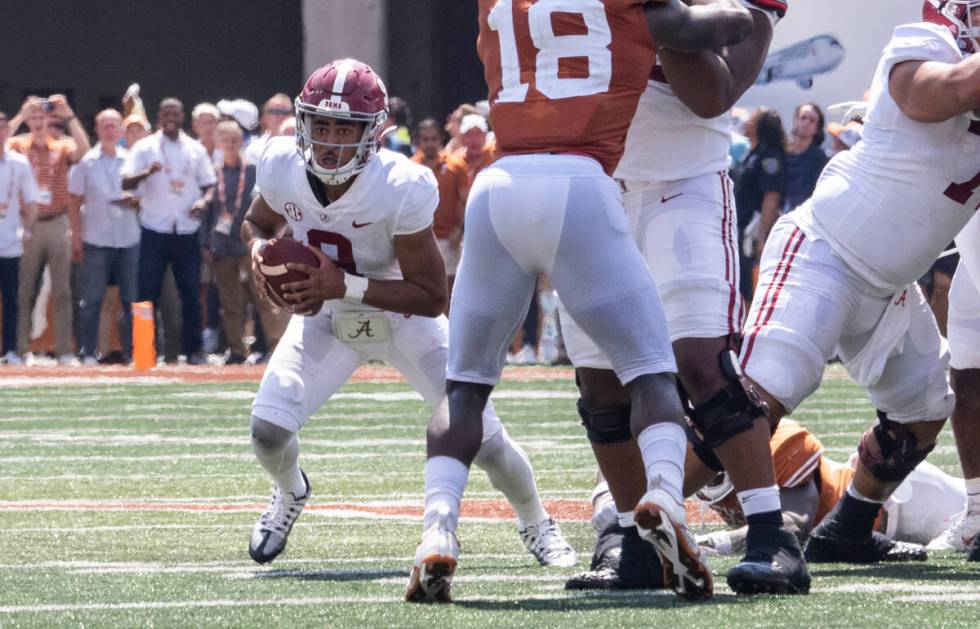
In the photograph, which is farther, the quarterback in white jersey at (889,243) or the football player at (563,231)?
the quarterback in white jersey at (889,243)

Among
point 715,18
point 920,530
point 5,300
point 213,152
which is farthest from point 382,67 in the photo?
point 715,18

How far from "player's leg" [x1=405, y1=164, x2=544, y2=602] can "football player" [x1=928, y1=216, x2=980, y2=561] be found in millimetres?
1868

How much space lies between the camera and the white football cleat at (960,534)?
5.82 metres

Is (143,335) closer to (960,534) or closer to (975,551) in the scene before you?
(960,534)

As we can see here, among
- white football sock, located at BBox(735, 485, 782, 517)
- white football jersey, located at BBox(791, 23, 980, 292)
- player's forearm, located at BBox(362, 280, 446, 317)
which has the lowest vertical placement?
white football sock, located at BBox(735, 485, 782, 517)

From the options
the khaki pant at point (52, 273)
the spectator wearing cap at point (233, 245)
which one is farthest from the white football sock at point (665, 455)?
the khaki pant at point (52, 273)

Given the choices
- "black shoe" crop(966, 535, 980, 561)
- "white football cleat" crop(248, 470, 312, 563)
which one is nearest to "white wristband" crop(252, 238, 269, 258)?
"white football cleat" crop(248, 470, 312, 563)

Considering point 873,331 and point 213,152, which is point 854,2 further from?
point 873,331

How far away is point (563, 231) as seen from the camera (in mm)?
4328

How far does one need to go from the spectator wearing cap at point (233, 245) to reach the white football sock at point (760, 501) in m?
9.56

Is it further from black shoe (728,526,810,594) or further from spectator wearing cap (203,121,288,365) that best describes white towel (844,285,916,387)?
spectator wearing cap (203,121,288,365)

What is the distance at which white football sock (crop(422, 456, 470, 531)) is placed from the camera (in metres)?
4.33

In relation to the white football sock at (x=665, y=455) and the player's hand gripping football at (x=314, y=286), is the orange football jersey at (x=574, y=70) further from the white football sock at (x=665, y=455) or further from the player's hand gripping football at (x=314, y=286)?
the player's hand gripping football at (x=314, y=286)

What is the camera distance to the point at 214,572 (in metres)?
5.29
